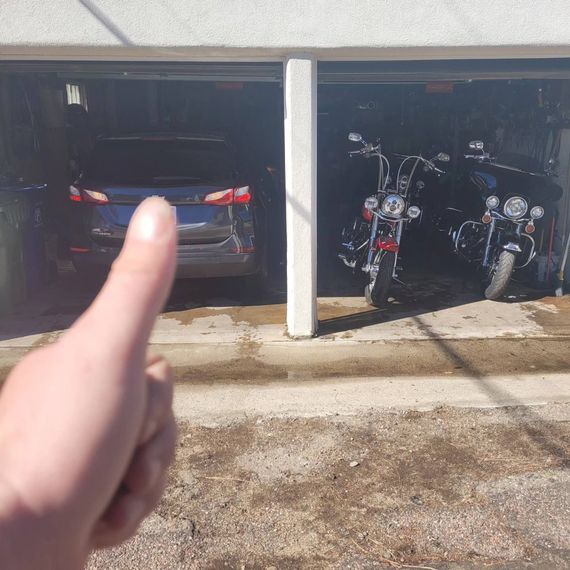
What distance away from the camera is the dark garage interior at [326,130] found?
6992 mm

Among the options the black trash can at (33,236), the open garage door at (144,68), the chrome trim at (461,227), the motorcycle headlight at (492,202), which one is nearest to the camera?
the open garage door at (144,68)

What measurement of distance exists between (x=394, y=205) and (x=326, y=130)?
551 centimetres

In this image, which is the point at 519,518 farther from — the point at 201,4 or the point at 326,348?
the point at 201,4

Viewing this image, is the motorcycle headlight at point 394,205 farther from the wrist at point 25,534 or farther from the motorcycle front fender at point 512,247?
the wrist at point 25,534

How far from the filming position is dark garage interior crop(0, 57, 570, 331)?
6.99 metres

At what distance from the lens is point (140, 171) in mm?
6566

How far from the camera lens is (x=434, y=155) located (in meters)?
8.38

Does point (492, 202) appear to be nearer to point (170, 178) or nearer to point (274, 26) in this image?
point (274, 26)

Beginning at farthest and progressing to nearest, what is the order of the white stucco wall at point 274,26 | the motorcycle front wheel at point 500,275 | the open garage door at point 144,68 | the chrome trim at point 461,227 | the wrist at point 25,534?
1. the chrome trim at point 461,227
2. the motorcycle front wheel at point 500,275
3. the open garage door at point 144,68
4. the white stucco wall at point 274,26
5. the wrist at point 25,534

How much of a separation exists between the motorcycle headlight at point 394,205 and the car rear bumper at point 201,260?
1.42 meters

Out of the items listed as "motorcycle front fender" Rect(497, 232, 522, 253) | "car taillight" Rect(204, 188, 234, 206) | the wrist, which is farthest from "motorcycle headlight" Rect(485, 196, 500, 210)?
the wrist

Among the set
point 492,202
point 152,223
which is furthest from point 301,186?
point 152,223

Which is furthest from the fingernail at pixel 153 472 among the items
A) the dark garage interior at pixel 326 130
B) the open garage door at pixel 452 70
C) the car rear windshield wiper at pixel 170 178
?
the open garage door at pixel 452 70

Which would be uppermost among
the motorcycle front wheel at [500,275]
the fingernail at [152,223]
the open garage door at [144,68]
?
the open garage door at [144,68]
